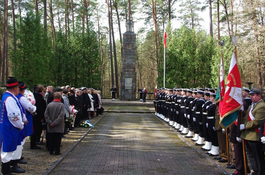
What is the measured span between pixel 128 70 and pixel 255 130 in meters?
28.4

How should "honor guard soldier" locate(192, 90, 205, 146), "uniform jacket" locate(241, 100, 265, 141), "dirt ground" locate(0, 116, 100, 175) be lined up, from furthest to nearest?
1. "honor guard soldier" locate(192, 90, 205, 146)
2. "dirt ground" locate(0, 116, 100, 175)
3. "uniform jacket" locate(241, 100, 265, 141)

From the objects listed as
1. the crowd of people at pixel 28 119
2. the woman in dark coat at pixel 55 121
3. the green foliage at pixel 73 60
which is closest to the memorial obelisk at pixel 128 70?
the green foliage at pixel 73 60

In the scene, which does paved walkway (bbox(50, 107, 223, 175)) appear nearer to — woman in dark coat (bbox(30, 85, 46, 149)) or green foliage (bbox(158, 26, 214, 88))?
woman in dark coat (bbox(30, 85, 46, 149))

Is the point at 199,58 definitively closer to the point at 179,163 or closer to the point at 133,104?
the point at 133,104

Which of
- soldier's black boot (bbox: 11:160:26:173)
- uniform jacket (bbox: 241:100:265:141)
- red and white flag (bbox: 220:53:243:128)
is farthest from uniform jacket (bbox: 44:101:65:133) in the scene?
uniform jacket (bbox: 241:100:265:141)

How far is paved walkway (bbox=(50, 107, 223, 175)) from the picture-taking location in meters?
6.54

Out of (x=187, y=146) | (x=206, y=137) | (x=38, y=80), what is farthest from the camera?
(x=38, y=80)

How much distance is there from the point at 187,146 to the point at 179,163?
244 cm

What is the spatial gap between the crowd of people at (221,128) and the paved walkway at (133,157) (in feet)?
1.90

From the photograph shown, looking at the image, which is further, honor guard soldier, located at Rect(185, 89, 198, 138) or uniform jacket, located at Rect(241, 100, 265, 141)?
honor guard soldier, located at Rect(185, 89, 198, 138)

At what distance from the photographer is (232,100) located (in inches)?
249

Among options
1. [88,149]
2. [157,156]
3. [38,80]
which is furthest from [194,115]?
[38,80]

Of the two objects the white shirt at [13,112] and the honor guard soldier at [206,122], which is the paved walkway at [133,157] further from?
the white shirt at [13,112]

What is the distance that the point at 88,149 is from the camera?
29.2 feet
